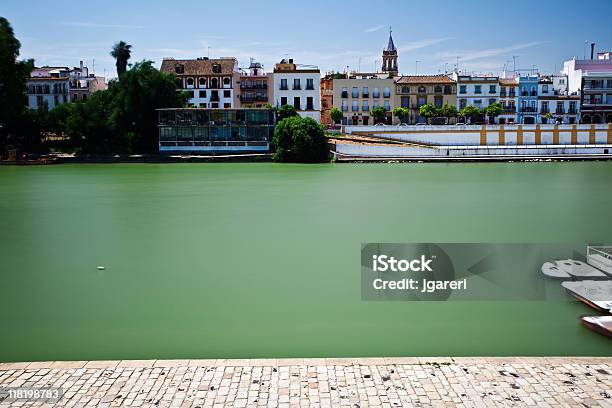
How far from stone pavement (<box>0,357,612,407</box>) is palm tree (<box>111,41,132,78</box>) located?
4370 cm

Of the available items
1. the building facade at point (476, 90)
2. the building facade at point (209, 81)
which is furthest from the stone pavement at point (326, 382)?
the building facade at point (476, 90)

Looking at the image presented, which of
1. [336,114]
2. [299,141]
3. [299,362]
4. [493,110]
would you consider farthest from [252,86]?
[299,362]

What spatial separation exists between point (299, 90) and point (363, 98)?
5.98 meters

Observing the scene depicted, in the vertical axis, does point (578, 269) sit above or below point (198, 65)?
below

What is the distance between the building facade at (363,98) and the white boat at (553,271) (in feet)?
132

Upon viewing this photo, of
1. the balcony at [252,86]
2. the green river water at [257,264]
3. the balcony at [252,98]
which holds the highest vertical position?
the balcony at [252,86]

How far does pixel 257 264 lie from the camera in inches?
499

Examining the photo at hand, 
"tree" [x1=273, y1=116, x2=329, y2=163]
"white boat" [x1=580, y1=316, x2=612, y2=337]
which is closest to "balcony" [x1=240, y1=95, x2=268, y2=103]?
"tree" [x1=273, y1=116, x2=329, y2=163]

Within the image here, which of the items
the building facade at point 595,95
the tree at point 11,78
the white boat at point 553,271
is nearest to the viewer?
the white boat at point 553,271

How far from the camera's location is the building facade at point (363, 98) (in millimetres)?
50906

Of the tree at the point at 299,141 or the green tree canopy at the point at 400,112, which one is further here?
the green tree canopy at the point at 400,112

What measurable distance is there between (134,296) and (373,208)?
11.3m

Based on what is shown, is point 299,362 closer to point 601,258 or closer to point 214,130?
point 601,258

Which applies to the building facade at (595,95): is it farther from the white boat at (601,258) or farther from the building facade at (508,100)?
the white boat at (601,258)
